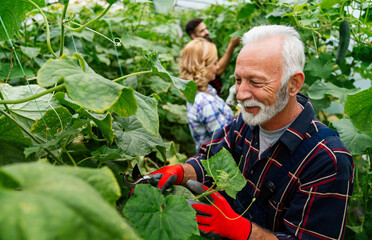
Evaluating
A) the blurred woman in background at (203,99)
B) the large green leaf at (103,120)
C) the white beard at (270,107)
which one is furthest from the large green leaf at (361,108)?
the blurred woman in background at (203,99)

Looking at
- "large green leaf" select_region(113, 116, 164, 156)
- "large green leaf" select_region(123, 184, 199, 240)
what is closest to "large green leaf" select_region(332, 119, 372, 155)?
"large green leaf" select_region(113, 116, 164, 156)

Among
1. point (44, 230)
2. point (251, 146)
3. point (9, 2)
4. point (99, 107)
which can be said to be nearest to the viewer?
point (44, 230)

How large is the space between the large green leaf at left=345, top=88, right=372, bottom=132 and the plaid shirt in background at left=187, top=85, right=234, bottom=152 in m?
1.31

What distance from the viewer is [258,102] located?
4.35 ft

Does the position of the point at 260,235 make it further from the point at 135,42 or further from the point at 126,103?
the point at 135,42

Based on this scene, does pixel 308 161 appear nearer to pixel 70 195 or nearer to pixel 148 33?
pixel 70 195

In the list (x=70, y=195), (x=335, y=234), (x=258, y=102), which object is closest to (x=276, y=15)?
(x=258, y=102)

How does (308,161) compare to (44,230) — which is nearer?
(44,230)

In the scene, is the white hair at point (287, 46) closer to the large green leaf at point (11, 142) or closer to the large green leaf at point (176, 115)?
the large green leaf at point (11, 142)

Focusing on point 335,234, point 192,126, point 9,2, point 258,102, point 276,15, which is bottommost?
point 192,126

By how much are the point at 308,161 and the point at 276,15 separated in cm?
112

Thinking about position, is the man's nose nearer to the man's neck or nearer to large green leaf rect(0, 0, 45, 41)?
the man's neck

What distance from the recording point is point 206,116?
7.89ft

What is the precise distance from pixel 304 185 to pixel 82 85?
99 cm
